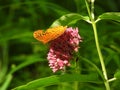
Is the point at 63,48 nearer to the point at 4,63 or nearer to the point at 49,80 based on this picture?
the point at 49,80

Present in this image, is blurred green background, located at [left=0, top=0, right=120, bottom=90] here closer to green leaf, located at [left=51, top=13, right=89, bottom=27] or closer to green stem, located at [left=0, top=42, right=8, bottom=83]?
green stem, located at [left=0, top=42, right=8, bottom=83]

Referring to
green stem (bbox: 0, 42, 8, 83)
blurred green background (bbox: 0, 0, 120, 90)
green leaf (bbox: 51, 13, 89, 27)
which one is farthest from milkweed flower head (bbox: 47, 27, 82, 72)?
green stem (bbox: 0, 42, 8, 83)

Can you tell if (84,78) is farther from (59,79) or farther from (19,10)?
(19,10)

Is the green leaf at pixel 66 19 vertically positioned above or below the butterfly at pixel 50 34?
above

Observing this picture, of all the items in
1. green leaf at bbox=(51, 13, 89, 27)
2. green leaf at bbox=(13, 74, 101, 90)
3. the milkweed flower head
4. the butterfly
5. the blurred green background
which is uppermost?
the blurred green background

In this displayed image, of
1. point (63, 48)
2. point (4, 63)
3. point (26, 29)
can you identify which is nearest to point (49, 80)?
point (63, 48)

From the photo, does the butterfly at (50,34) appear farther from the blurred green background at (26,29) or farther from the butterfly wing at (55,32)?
the blurred green background at (26,29)

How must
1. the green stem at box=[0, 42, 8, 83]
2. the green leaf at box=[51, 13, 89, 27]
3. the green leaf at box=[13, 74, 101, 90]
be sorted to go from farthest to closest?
the green stem at box=[0, 42, 8, 83], the green leaf at box=[51, 13, 89, 27], the green leaf at box=[13, 74, 101, 90]

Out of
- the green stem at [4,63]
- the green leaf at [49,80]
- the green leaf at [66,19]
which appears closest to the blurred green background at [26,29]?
the green stem at [4,63]
